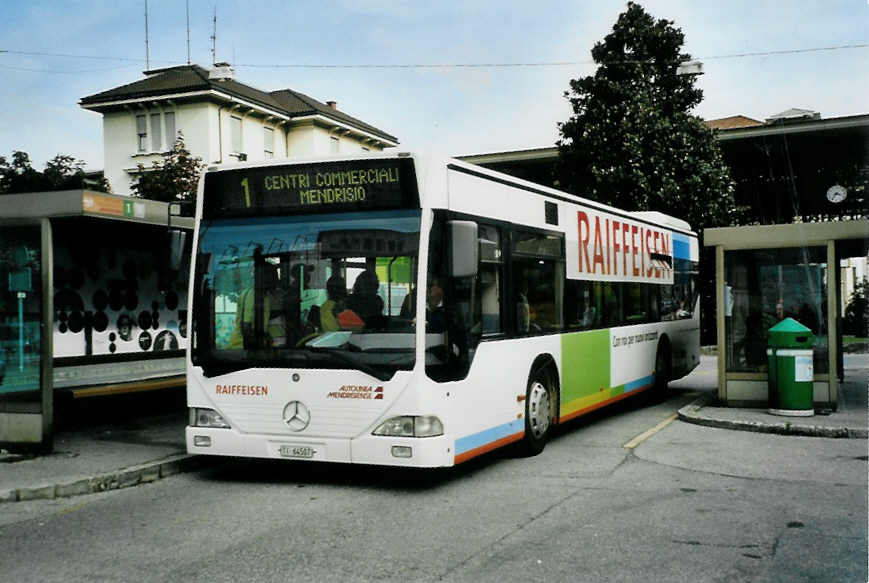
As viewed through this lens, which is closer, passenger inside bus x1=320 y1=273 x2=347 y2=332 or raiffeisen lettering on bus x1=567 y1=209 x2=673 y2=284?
passenger inside bus x1=320 y1=273 x2=347 y2=332

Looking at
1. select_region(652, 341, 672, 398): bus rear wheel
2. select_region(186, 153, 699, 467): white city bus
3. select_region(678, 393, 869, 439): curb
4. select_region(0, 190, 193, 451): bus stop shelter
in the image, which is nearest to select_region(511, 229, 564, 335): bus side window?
select_region(186, 153, 699, 467): white city bus

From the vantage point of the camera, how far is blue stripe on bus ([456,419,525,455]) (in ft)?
26.7

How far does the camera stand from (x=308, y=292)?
8.06 metres

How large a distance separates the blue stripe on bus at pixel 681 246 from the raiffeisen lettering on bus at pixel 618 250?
368mm

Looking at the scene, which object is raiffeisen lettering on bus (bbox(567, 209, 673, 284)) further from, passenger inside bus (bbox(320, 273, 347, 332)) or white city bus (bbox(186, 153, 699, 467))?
passenger inside bus (bbox(320, 273, 347, 332))

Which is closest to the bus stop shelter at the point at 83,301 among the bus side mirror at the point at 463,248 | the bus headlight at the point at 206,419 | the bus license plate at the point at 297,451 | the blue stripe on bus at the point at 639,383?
the bus headlight at the point at 206,419

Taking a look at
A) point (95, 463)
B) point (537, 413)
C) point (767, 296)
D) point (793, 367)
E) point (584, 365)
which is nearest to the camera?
point (95, 463)

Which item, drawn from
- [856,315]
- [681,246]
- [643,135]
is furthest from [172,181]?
[856,315]

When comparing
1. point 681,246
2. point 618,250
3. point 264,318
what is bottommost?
point 264,318

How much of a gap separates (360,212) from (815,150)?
29.5 meters

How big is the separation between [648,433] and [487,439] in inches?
145

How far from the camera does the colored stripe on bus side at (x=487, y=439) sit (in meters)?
8.13

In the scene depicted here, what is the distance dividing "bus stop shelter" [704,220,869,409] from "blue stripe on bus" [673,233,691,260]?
9.05 ft

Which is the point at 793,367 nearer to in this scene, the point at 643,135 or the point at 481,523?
the point at 481,523
